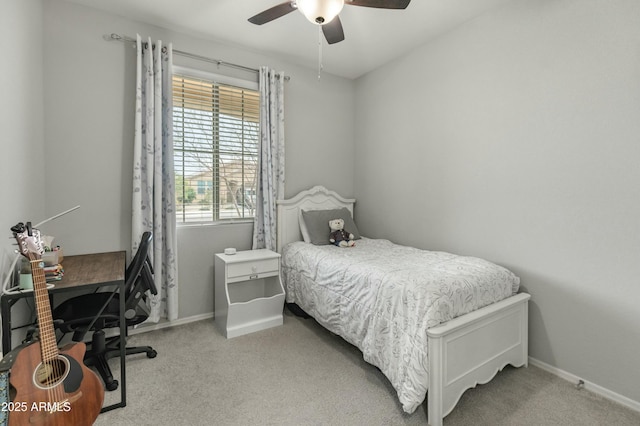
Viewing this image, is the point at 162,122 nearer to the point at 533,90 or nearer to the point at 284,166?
the point at 284,166

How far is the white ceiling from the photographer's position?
240cm

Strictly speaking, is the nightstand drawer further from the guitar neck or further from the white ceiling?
the white ceiling

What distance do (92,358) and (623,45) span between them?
153 inches

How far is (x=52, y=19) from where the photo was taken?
232 cm

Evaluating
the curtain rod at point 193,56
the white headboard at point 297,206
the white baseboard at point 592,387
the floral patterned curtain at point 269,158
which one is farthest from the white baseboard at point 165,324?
the white baseboard at point 592,387

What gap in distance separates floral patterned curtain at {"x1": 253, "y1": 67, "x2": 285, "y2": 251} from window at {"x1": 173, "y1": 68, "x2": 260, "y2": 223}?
0.10 meters

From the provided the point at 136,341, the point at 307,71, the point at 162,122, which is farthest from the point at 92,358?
the point at 307,71

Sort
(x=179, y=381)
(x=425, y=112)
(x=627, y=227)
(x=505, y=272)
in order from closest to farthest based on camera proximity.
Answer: (x=627, y=227) → (x=179, y=381) → (x=505, y=272) → (x=425, y=112)

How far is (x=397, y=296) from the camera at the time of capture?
1.85 meters

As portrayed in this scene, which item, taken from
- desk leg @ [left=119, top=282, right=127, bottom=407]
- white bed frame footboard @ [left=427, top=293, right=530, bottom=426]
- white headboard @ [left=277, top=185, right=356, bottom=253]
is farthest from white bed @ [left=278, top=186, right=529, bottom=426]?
desk leg @ [left=119, top=282, right=127, bottom=407]

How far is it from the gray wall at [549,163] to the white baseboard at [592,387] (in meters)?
0.03

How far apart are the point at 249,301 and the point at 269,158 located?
1.41 m

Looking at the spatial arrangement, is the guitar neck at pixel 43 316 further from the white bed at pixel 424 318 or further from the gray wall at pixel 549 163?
the gray wall at pixel 549 163

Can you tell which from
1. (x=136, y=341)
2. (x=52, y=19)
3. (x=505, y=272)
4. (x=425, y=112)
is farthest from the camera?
(x=425, y=112)
